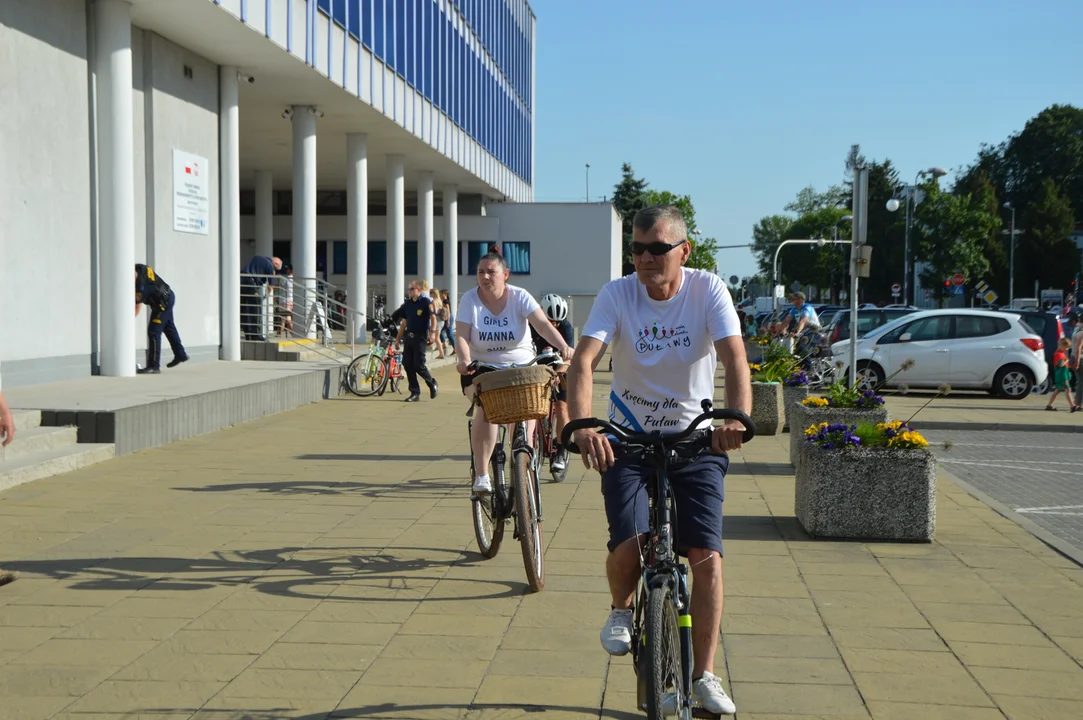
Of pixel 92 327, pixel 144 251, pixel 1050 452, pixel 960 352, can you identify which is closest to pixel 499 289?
pixel 1050 452

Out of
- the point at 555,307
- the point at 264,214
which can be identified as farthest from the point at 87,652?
the point at 264,214

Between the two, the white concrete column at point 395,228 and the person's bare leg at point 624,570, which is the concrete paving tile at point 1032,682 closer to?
the person's bare leg at point 624,570

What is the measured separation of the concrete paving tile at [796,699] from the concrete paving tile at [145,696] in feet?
6.45

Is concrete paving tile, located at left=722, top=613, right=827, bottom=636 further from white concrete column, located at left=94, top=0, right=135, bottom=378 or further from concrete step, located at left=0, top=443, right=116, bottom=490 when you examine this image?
white concrete column, located at left=94, top=0, right=135, bottom=378

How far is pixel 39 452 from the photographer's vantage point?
10.9 meters

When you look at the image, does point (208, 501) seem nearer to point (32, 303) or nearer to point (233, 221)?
point (32, 303)

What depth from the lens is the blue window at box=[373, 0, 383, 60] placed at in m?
29.4

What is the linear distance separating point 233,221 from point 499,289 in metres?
15.8

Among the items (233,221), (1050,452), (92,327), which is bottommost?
(1050,452)

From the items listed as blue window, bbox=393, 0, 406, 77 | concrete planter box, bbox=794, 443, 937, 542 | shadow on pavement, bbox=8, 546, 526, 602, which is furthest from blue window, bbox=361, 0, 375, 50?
shadow on pavement, bbox=8, 546, 526, 602

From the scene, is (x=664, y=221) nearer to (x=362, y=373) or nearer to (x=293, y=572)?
(x=293, y=572)

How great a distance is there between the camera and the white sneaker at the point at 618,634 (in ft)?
13.3

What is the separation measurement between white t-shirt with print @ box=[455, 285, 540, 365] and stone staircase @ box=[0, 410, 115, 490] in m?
4.32

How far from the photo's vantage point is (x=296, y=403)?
18656 millimetres
